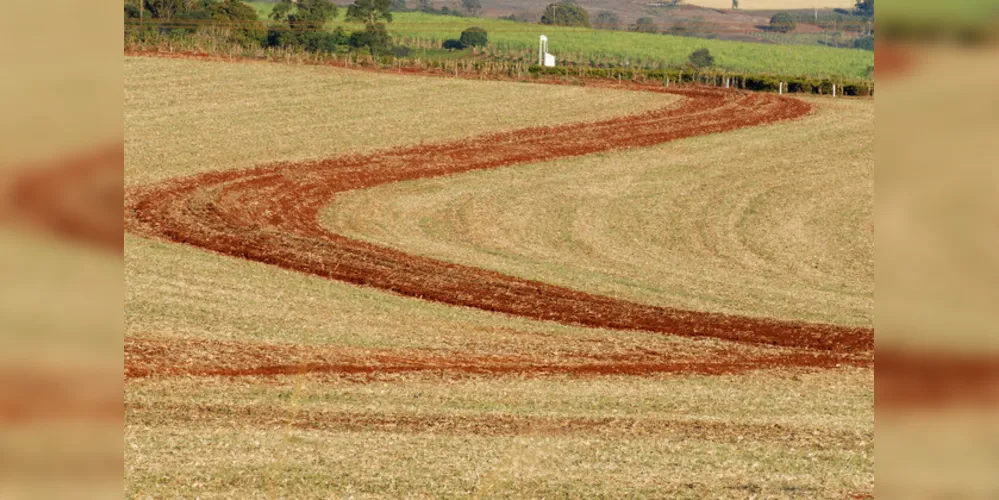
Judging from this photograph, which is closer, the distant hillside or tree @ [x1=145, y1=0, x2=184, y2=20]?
tree @ [x1=145, y1=0, x2=184, y2=20]

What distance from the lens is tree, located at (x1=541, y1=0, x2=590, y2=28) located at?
483 feet

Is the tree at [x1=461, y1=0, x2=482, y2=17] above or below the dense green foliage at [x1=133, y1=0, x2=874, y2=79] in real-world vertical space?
above

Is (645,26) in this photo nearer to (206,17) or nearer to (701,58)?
(701,58)

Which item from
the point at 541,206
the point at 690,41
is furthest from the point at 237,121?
the point at 690,41

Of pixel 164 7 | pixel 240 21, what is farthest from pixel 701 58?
pixel 164 7

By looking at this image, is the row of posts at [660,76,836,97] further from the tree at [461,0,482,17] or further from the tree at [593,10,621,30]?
the tree at [461,0,482,17]

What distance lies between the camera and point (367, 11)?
368ft

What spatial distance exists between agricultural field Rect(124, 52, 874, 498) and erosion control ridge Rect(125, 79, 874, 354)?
5.7 inches

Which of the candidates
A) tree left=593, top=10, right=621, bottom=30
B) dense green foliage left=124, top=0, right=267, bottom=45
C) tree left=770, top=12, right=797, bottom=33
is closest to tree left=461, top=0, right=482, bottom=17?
tree left=593, top=10, right=621, bottom=30

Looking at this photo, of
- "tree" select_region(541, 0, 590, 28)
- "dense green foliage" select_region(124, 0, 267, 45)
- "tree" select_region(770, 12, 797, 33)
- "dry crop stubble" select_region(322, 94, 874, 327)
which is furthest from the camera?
"tree" select_region(541, 0, 590, 28)
